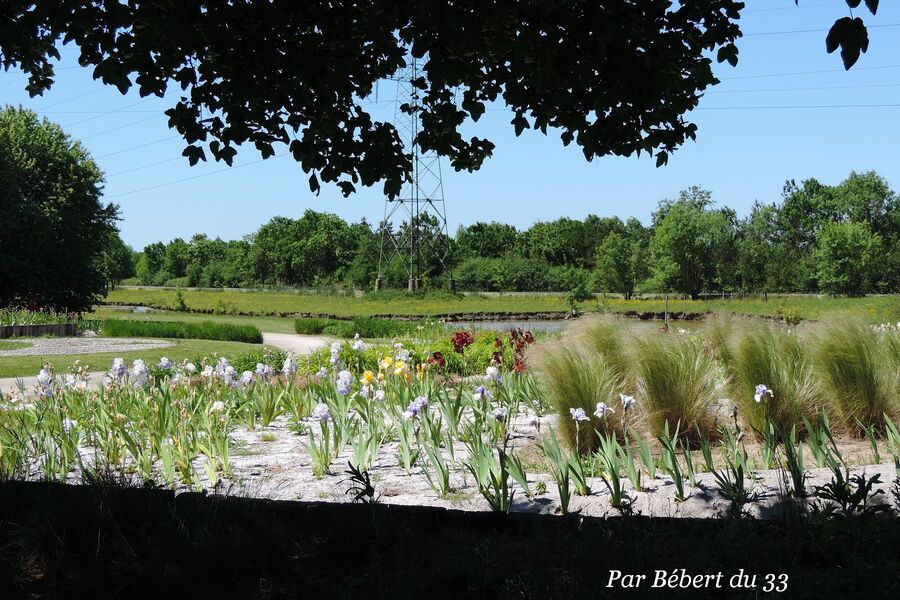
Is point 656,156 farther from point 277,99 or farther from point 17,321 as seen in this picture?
point 17,321

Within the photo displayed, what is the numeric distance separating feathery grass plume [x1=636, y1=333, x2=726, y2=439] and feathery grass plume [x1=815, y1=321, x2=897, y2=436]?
824 mm

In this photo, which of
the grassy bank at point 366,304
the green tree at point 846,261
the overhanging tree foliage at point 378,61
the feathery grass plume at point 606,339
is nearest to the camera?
the overhanging tree foliage at point 378,61

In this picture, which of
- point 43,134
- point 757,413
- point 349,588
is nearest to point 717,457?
point 757,413

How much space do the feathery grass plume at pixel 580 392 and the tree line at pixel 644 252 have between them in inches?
1573

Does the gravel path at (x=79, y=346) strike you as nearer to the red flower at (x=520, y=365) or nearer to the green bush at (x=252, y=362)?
the green bush at (x=252, y=362)

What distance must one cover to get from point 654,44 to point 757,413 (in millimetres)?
2438

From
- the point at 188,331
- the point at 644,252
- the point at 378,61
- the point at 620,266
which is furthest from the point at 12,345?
the point at 644,252

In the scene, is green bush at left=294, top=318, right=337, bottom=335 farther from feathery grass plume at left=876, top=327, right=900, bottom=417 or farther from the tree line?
the tree line

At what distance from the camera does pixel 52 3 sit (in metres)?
3.60

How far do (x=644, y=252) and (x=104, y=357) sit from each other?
146 ft

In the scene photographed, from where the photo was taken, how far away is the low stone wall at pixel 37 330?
61.0 ft

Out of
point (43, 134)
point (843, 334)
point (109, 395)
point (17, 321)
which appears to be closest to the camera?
point (843, 334)

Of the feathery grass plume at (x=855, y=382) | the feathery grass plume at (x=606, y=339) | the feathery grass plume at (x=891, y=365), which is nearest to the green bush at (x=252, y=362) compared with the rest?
the feathery grass plume at (x=606, y=339)

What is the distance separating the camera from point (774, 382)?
481 cm
